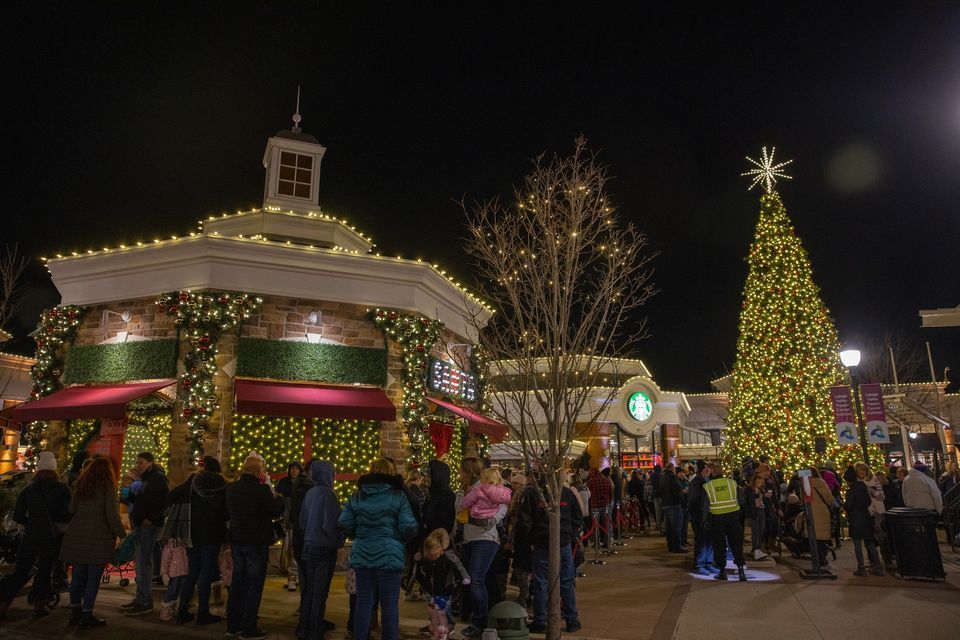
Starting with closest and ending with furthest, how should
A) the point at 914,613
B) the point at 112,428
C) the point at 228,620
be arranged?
1. the point at 228,620
2. the point at 914,613
3. the point at 112,428

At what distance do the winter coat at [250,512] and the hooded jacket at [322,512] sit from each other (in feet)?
2.28

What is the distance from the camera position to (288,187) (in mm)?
17875

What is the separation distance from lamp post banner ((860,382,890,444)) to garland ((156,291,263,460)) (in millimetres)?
15141

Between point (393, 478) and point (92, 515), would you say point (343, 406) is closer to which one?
point (92, 515)

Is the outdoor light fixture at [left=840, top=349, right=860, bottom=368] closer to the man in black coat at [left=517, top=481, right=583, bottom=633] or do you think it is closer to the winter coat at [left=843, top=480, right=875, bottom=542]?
the winter coat at [left=843, top=480, right=875, bottom=542]

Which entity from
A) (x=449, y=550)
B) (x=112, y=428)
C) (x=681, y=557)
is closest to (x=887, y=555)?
(x=681, y=557)

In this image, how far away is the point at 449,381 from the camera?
15.7 m

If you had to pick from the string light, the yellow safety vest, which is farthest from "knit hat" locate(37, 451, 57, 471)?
the string light

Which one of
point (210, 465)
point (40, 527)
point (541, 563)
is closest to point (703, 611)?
point (541, 563)

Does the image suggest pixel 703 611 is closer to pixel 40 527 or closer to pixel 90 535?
pixel 90 535

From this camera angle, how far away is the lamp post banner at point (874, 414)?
15.9 metres

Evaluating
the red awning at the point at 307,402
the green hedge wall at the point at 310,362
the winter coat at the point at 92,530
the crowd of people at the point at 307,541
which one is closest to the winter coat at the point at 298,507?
the crowd of people at the point at 307,541

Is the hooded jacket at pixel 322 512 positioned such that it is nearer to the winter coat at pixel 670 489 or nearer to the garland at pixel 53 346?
the winter coat at pixel 670 489

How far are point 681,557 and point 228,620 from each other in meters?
9.33
